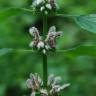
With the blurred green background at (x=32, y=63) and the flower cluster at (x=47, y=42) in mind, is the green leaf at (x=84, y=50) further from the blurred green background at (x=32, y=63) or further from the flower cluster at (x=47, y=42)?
the blurred green background at (x=32, y=63)

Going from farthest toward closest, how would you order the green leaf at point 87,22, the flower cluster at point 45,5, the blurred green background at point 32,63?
the blurred green background at point 32,63 < the flower cluster at point 45,5 < the green leaf at point 87,22

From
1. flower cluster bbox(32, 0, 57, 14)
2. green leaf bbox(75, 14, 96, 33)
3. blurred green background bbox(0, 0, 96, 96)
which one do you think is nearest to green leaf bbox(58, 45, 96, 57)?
green leaf bbox(75, 14, 96, 33)

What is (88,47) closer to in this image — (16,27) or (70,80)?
(70,80)

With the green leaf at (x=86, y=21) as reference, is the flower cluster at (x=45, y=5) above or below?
above

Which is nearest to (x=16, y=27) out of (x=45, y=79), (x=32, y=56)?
(x=32, y=56)

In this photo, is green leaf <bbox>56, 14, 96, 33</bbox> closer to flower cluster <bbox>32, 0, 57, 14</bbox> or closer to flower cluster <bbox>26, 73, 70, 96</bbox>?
flower cluster <bbox>32, 0, 57, 14</bbox>

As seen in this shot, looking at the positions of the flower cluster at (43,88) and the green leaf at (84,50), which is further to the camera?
the flower cluster at (43,88)

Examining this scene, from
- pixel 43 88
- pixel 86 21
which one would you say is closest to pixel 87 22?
pixel 86 21

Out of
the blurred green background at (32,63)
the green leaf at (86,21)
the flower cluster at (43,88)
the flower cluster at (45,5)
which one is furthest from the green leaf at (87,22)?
the blurred green background at (32,63)
